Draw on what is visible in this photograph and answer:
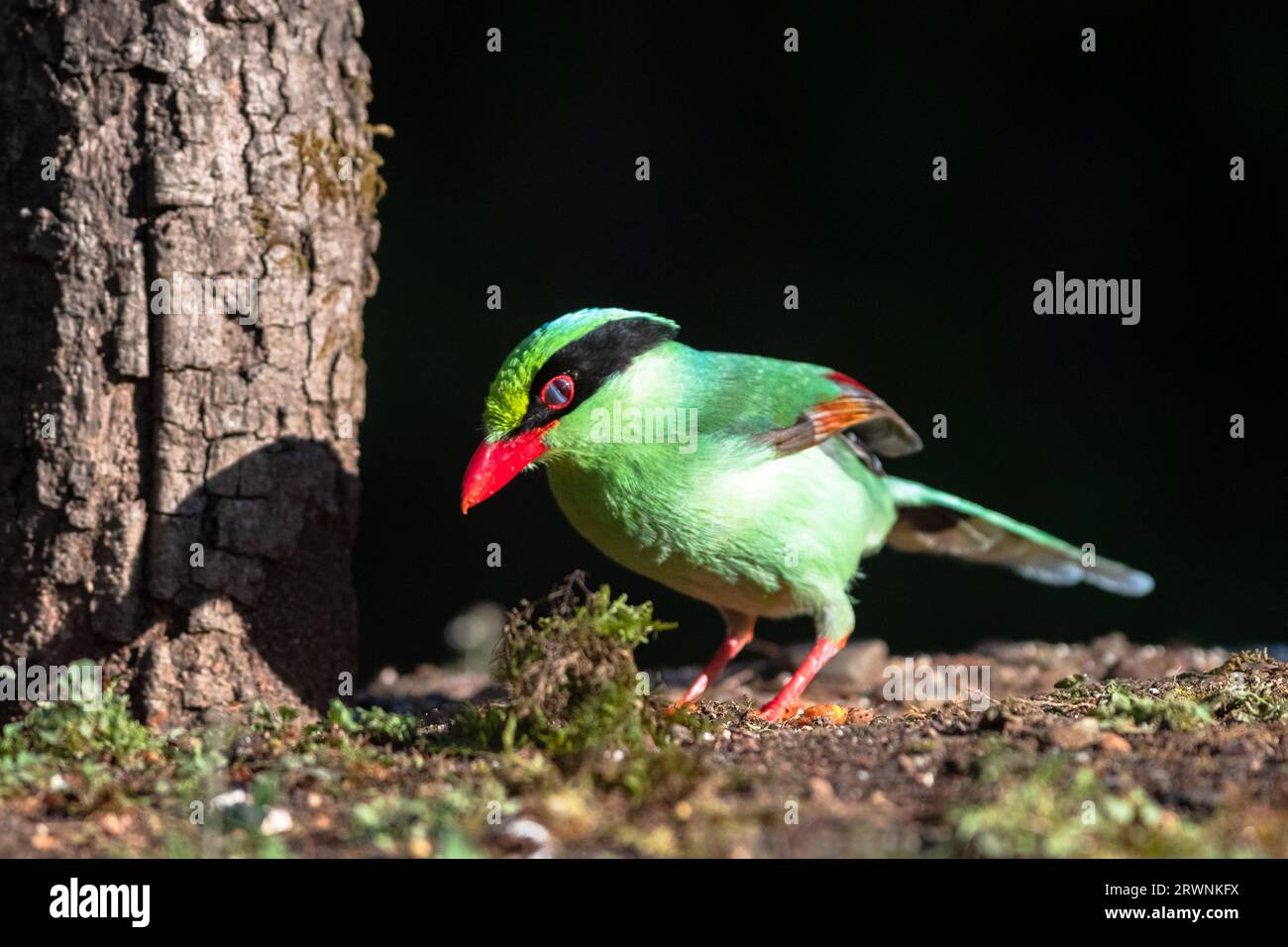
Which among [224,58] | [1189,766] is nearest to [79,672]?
[224,58]

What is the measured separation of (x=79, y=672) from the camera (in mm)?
4727

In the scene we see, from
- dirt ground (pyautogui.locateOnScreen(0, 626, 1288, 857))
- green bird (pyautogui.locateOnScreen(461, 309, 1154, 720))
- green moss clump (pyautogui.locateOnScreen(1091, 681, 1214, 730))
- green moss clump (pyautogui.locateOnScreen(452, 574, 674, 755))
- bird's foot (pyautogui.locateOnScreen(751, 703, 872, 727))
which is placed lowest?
bird's foot (pyautogui.locateOnScreen(751, 703, 872, 727))

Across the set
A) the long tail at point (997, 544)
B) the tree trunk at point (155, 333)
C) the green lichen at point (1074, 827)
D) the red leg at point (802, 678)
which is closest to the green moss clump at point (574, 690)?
the green lichen at point (1074, 827)

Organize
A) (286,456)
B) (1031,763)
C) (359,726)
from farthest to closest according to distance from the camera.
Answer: (286,456) < (359,726) < (1031,763)

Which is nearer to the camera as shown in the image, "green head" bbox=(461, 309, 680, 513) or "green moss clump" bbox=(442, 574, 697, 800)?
"green moss clump" bbox=(442, 574, 697, 800)

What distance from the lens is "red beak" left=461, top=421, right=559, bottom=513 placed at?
496 cm

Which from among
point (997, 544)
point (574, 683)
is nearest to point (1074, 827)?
point (574, 683)

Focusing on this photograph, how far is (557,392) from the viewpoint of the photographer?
5023 millimetres

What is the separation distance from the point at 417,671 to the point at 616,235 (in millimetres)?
3612

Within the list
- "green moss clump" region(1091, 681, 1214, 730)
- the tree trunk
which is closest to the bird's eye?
the tree trunk

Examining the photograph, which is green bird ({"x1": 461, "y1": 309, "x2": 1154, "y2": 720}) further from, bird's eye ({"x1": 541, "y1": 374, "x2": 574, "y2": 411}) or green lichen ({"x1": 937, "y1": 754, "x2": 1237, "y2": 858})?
green lichen ({"x1": 937, "y1": 754, "x2": 1237, "y2": 858})

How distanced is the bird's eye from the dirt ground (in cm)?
116

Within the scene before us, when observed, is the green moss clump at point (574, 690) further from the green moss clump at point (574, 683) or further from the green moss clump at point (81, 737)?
the green moss clump at point (81, 737)
